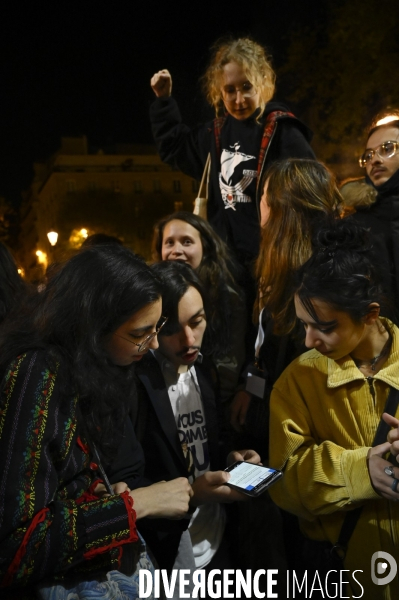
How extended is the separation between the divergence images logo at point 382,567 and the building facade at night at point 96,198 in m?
2.97

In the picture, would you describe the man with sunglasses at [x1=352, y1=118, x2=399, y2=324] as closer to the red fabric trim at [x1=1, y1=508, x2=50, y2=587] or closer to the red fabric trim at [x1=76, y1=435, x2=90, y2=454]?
the red fabric trim at [x1=76, y1=435, x2=90, y2=454]

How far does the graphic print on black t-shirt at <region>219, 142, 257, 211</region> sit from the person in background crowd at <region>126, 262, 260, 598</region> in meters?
0.93

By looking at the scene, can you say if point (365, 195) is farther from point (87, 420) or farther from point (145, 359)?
point (87, 420)

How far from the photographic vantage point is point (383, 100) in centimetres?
509

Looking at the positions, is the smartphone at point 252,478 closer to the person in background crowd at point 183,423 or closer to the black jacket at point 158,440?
the person in background crowd at point 183,423

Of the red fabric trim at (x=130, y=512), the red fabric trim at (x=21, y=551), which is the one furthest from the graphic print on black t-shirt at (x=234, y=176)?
the red fabric trim at (x=21, y=551)

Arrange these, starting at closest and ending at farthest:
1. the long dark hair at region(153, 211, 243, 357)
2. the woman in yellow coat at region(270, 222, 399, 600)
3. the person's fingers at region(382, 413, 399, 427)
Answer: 1. the person's fingers at region(382, 413, 399, 427)
2. the woman in yellow coat at region(270, 222, 399, 600)
3. the long dark hair at region(153, 211, 243, 357)

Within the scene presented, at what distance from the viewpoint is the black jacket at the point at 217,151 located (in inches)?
122

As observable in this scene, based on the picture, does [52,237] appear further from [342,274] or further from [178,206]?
[342,274]

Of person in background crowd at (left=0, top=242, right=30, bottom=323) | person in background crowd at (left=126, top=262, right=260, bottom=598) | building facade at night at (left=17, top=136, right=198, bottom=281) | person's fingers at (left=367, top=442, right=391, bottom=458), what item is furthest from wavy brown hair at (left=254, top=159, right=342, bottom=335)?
building facade at night at (left=17, top=136, right=198, bottom=281)

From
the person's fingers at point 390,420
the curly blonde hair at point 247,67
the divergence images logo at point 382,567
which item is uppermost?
the curly blonde hair at point 247,67

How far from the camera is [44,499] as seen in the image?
140 cm

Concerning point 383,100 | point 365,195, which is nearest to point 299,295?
point 365,195

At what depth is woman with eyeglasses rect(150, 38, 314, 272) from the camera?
3.11 metres
